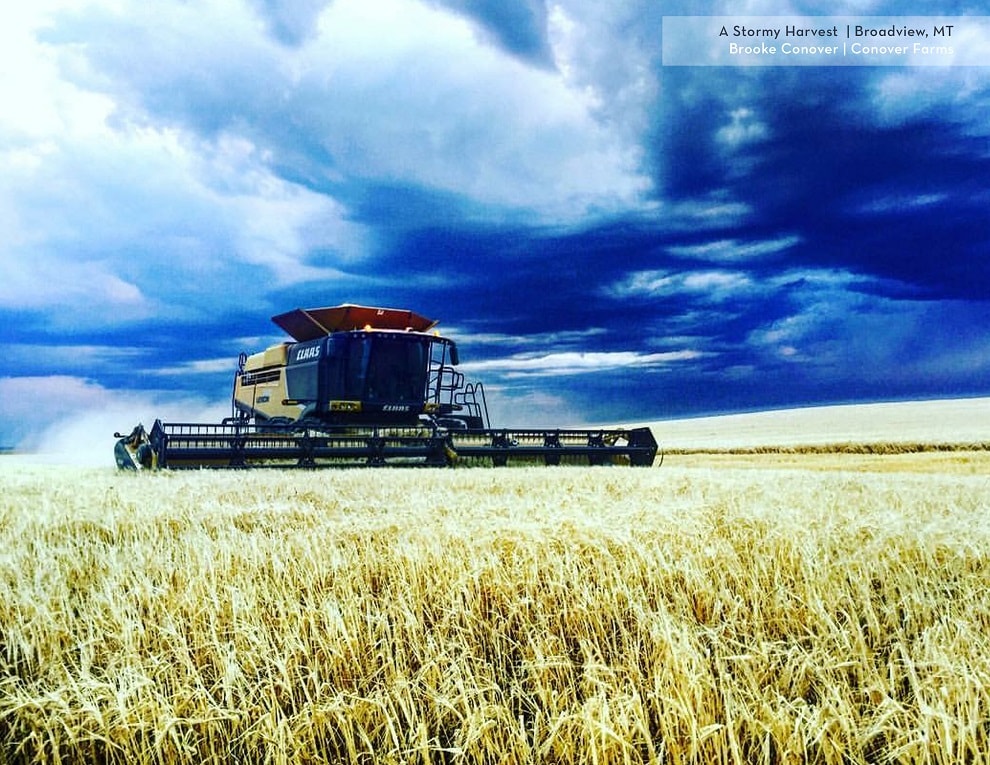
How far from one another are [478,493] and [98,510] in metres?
3.25

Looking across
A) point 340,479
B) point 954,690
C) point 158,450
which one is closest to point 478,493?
point 340,479

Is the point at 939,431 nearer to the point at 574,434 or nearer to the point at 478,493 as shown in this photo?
the point at 574,434

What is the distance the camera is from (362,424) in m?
13.7

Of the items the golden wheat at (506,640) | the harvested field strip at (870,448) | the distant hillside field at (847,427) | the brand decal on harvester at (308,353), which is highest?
the brand decal on harvester at (308,353)

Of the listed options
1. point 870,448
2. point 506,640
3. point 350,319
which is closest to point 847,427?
point 870,448

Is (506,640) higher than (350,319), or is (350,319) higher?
(350,319)

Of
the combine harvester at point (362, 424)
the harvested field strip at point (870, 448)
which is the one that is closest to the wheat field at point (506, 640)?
the combine harvester at point (362, 424)

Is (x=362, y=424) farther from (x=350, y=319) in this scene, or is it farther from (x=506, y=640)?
(x=506, y=640)

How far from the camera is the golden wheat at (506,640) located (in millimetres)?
2275

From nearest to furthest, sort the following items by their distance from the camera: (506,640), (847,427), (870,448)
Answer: (506,640), (870,448), (847,427)

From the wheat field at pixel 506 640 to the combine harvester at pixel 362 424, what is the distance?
644 cm

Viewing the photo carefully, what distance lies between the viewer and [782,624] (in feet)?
10.2

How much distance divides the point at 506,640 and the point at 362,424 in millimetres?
11027

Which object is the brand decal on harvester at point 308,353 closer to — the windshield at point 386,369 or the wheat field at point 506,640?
the windshield at point 386,369
